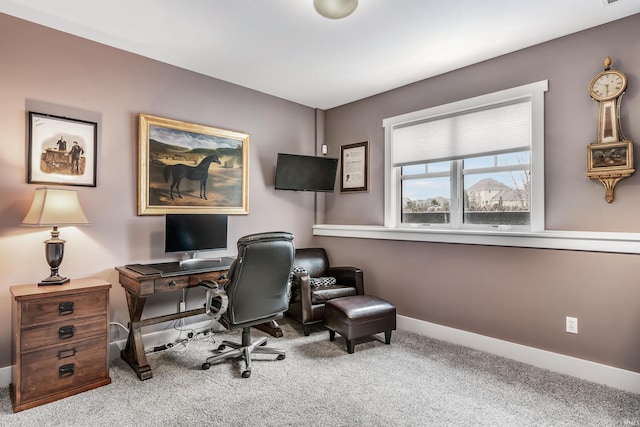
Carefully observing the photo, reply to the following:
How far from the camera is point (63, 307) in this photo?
7.77ft

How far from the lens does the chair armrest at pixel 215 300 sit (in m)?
2.59

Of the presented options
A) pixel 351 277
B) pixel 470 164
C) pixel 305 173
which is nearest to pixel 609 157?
pixel 470 164

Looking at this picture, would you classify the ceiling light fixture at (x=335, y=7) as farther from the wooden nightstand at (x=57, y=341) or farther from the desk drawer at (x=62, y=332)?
the desk drawer at (x=62, y=332)

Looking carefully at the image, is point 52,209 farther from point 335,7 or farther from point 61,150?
point 335,7

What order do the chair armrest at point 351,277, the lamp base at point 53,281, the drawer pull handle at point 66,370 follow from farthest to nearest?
the chair armrest at point 351,277 < the lamp base at point 53,281 < the drawer pull handle at point 66,370

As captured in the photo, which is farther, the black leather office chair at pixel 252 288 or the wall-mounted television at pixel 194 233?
the wall-mounted television at pixel 194 233

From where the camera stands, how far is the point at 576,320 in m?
2.69

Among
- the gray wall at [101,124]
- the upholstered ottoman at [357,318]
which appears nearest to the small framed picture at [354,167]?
the gray wall at [101,124]

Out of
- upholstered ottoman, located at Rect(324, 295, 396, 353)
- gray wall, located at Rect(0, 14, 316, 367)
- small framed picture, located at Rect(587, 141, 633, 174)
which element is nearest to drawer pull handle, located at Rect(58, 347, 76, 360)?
gray wall, located at Rect(0, 14, 316, 367)

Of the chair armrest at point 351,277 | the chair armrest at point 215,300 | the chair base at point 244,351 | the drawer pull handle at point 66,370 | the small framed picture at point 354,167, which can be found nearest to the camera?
the drawer pull handle at point 66,370

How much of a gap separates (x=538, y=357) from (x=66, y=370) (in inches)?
141

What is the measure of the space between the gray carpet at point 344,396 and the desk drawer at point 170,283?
0.66 metres

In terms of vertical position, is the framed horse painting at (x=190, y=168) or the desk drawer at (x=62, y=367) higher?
the framed horse painting at (x=190, y=168)

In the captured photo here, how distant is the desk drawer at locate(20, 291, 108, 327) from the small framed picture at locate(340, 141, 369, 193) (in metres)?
2.89
